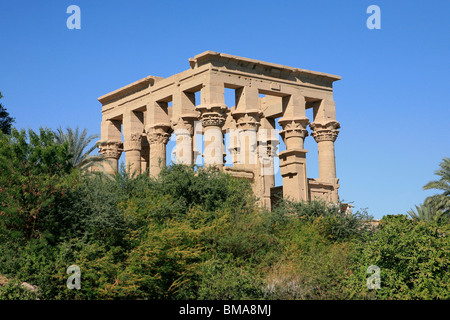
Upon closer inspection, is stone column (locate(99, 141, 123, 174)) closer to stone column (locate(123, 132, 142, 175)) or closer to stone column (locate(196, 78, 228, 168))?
stone column (locate(123, 132, 142, 175))

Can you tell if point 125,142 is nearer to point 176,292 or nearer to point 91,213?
point 91,213

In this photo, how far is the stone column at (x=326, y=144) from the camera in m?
33.7

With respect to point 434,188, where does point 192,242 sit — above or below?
below

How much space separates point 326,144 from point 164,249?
14.1m

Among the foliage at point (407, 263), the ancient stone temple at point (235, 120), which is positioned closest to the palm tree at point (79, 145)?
the ancient stone temple at point (235, 120)

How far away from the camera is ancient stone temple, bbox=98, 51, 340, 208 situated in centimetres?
3047

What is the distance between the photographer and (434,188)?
37562 mm

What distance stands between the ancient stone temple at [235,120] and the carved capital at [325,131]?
47 millimetres

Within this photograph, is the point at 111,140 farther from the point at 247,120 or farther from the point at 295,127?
the point at 295,127

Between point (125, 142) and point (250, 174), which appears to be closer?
point (250, 174)

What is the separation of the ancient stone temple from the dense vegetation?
549cm

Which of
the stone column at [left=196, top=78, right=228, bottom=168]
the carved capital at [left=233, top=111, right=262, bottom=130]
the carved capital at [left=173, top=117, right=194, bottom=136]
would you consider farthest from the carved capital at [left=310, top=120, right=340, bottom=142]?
the carved capital at [left=173, top=117, right=194, bottom=136]
